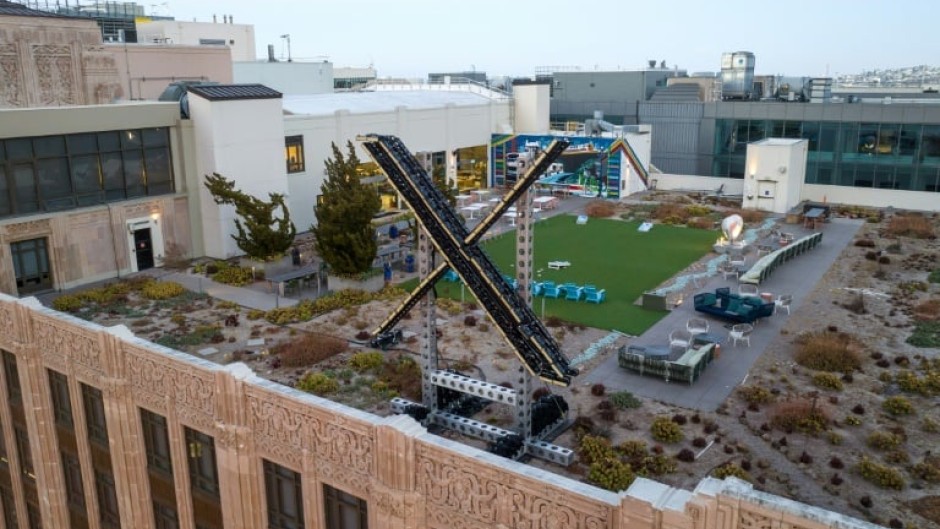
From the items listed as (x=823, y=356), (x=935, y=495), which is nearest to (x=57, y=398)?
(x=935, y=495)

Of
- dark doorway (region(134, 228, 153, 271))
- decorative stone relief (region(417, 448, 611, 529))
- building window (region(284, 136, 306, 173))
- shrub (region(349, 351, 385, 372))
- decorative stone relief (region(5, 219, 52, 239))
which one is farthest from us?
building window (region(284, 136, 306, 173))

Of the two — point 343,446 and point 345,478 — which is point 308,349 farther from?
point 343,446

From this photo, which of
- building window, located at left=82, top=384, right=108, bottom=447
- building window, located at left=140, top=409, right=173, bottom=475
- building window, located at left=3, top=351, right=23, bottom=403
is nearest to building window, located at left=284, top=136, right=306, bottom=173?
building window, located at left=3, top=351, right=23, bottom=403

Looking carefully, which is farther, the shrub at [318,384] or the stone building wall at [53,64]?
the stone building wall at [53,64]

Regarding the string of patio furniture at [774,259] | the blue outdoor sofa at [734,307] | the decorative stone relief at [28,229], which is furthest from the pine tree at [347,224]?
the string of patio furniture at [774,259]

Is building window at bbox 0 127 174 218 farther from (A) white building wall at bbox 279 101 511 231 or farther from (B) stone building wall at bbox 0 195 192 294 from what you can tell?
(A) white building wall at bbox 279 101 511 231

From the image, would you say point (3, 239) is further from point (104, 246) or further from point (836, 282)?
point (836, 282)

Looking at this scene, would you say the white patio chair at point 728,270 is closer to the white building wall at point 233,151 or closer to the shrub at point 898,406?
the shrub at point 898,406
